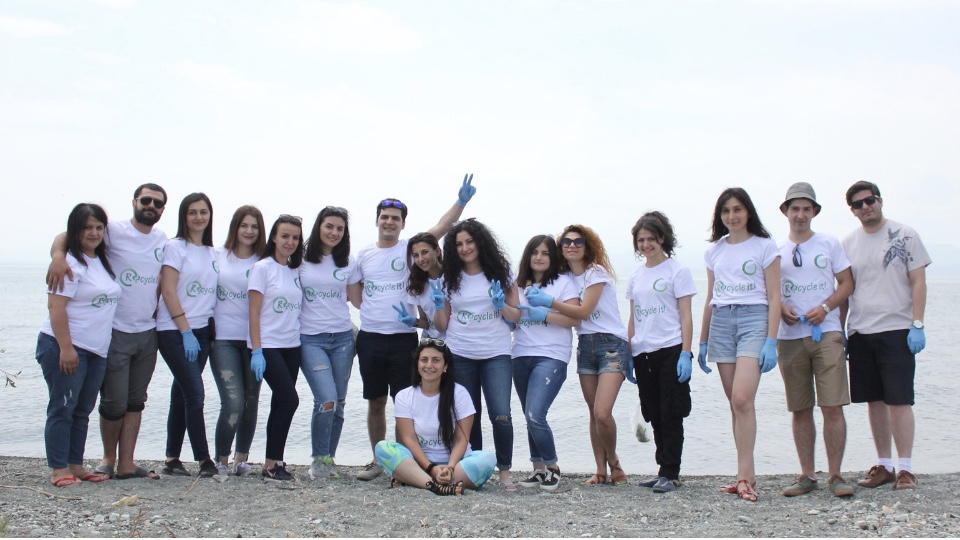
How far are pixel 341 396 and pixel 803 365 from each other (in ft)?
10.0

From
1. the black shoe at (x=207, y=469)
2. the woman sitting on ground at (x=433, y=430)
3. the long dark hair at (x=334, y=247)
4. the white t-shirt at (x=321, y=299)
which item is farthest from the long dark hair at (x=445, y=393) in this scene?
the black shoe at (x=207, y=469)

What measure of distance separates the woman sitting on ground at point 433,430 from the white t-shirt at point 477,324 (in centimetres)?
16

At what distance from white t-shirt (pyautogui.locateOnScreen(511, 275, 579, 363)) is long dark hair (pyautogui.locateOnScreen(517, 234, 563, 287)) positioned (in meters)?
0.09

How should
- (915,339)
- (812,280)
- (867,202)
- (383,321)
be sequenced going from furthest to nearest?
(383,321), (867,202), (812,280), (915,339)

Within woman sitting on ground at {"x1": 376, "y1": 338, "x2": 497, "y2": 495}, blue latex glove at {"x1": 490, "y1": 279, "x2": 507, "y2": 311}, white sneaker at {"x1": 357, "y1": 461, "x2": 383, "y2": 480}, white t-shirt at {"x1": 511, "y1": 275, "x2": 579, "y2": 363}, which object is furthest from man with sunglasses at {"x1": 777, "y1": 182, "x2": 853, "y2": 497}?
white sneaker at {"x1": 357, "y1": 461, "x2": 383, "y2": 480}

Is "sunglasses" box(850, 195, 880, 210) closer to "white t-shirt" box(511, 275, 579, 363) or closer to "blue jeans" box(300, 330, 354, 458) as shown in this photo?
"white t-shirt" box(511, 275, 579, 363)

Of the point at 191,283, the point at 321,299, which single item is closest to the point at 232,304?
the point at 191,283

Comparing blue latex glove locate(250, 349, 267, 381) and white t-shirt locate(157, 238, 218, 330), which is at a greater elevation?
white t-shirt locate(157, 238, 218, 330)

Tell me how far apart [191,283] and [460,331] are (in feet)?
5.86

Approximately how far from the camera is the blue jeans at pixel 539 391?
16.3ft

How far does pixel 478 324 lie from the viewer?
5070mm

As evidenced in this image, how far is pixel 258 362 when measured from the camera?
16.3 feet

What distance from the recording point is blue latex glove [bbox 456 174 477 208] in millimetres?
5828

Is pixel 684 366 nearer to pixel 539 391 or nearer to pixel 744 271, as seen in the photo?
pixel 744 271
